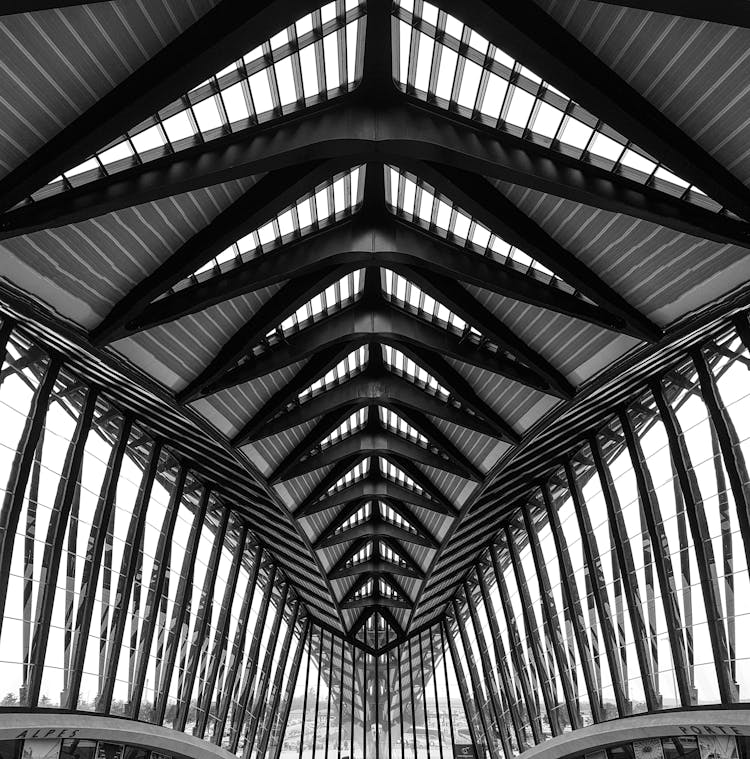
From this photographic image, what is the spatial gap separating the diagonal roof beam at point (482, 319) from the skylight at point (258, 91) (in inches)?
236

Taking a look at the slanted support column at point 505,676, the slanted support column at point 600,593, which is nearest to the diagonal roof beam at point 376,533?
the slanted support column at point 505,676

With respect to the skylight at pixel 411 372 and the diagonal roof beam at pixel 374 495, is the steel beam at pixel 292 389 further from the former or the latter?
the diagonal roof beam at pixel 374 495

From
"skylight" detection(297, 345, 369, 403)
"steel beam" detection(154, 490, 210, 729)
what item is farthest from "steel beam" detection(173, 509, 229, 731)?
"skylight" detection(297, 345, 369, 403)

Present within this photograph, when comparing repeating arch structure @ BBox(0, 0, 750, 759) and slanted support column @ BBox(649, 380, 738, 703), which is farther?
slanted support column @ BBox(649, 380, 738, 703)

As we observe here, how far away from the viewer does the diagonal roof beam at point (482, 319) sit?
61.5ft

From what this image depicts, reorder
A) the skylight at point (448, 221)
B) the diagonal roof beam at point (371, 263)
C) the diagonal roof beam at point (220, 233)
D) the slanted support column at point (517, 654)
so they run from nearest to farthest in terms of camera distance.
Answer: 1. the diagonal roof beam at point (220, 233)
2. the skylight at point (448, 221)
3. the diagonal roof beam at point (371, 263)
4. the slanted support column at point (517, 654)

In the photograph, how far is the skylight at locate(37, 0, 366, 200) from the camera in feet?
40.6

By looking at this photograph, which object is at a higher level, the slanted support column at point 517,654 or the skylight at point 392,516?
the skylight at point 392,516

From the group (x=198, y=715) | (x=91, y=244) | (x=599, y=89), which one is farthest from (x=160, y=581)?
(x=599, y=89)

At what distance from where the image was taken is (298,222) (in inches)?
688

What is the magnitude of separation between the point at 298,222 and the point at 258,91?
4.66 meters

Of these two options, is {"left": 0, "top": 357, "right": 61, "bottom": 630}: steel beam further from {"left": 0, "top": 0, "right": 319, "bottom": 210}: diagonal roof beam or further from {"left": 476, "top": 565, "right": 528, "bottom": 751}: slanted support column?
{"left": 476, "top": 565, "right": 528, "bottom": 751}: slanted support column

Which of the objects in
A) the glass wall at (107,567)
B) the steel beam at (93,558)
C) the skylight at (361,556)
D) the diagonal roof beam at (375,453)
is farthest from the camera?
the skylight at (361,556)

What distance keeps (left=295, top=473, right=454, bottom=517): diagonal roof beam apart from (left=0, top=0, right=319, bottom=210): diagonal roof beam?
2156cm
